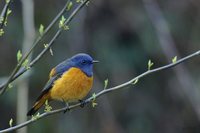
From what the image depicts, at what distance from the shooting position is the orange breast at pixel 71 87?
5.70 metres

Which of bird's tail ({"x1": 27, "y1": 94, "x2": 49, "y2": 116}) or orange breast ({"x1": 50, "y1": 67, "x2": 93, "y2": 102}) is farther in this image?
bird's tail ({"x1": 27, "y1": 94, "x2": 49, "y2": 116})

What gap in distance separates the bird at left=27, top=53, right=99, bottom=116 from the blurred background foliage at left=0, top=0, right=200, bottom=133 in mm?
4275

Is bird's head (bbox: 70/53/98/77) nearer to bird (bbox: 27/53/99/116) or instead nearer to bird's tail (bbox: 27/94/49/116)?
bird (bbox: 27/53/99/116)

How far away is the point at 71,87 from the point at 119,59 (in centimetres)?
492

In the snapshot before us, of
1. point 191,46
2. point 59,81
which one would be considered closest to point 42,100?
point 59,81

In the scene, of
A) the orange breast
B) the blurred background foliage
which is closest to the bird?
the orange breast

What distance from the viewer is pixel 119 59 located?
10.6 m

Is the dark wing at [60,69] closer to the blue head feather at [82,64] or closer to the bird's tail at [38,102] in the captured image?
the blue head feather at [82,64]

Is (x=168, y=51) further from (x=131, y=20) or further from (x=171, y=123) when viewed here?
(x=171, y=123)

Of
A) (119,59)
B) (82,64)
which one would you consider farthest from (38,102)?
(119,59)

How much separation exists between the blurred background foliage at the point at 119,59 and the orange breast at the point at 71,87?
443 centimetres

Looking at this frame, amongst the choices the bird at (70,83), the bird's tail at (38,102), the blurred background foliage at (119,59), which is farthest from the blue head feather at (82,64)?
the blurred background foliage at (119,59)

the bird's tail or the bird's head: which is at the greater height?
the bird's head

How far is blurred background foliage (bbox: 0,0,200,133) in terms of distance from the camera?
34.5 ft
